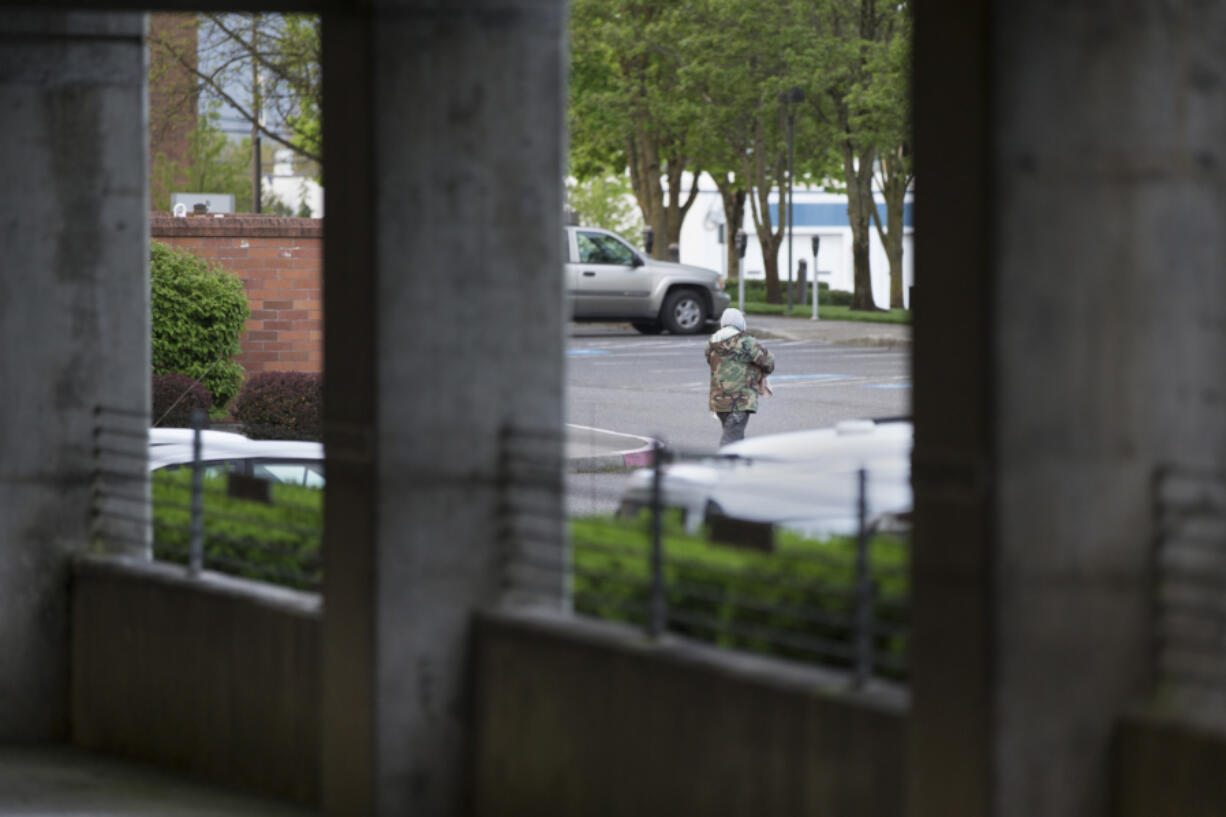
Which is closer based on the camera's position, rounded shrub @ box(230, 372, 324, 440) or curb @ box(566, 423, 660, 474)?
curb @ box(566, 423, 660, 474)

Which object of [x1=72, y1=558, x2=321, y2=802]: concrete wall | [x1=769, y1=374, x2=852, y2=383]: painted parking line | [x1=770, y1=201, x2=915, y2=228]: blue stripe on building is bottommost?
[x1=72, y1=558, x2=321, y2=802]: concrete wall

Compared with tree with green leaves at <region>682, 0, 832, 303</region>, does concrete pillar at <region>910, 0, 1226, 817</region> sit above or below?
below

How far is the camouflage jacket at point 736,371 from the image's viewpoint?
650 inches

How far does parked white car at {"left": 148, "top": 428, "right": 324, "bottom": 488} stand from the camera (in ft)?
35.3

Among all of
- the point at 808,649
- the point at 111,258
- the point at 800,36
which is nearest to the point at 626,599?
the point at 808,649

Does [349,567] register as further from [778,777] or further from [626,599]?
[778,777]

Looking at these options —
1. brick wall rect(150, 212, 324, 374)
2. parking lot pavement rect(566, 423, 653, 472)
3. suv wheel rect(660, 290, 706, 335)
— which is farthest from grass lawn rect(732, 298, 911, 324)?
parking lot pavement rect(566, 423, 653, 472)

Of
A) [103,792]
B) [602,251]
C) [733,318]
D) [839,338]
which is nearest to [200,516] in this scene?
[103,792]

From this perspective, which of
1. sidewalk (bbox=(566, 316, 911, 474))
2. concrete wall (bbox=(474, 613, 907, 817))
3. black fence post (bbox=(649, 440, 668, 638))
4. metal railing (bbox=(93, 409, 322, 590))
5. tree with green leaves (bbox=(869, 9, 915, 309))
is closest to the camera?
concrete wall (bbox=(474, 613, 907, 817))

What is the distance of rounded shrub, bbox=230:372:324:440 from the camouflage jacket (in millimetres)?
3956

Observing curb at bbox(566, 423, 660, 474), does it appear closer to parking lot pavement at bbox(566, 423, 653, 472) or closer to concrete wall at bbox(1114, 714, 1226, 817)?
parking lot pavement at bbox(566, 423, 653, 472)

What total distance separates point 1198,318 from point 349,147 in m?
3.26

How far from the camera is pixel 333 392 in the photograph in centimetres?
727

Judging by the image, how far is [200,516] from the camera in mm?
8617
